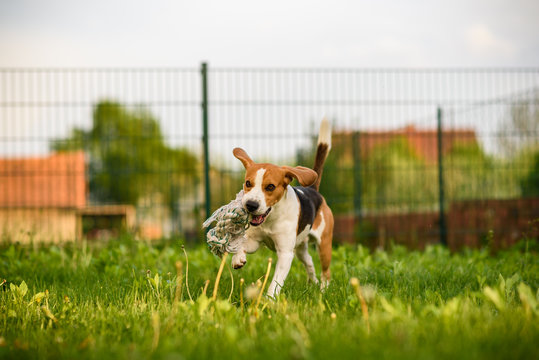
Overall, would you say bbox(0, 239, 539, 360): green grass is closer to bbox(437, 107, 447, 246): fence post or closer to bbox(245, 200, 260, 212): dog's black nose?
bbox(245, 200, 260, 212): dog's black nose

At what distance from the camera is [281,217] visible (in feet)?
13.2

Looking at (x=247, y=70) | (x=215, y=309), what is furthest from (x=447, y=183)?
(x=215, y=309)

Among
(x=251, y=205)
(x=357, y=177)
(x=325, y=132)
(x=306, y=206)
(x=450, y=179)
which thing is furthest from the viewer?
(x=450, y=179)

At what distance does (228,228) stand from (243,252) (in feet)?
0.87

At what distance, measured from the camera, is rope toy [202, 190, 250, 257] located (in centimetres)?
354

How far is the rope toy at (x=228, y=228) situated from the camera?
11.6 feet

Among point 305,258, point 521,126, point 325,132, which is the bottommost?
point 305,258

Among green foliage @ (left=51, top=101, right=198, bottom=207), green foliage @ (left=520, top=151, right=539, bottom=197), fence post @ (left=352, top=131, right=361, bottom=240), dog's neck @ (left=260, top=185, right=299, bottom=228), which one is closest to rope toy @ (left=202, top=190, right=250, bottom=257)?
dog's neck @ (left=260, top=185, right=299, bottom=228)

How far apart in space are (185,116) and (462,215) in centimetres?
514

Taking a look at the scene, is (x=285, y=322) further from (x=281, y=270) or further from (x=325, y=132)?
(x=325, y=132)

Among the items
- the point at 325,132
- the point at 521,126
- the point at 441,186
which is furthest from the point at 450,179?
the point at 325,132

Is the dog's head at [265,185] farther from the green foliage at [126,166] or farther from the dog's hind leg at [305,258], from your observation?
the green foliage at [126,166]

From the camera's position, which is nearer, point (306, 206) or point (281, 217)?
point (281, 217)

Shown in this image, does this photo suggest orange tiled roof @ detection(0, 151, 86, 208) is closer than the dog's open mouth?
No
